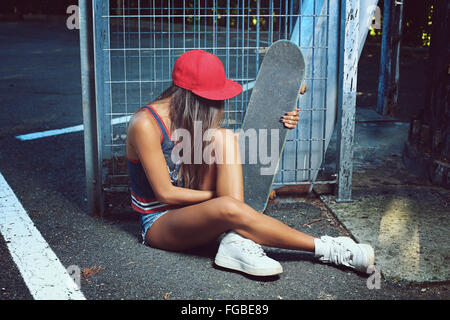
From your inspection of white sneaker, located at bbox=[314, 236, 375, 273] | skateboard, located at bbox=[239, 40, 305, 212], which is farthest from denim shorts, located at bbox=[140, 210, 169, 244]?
white sneaker, located at bbox=[314, 236, 375, 273]

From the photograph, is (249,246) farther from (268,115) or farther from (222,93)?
(268,115)

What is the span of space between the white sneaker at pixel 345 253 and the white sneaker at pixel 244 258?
0.28 m

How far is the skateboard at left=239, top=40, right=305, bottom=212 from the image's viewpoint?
315 cm

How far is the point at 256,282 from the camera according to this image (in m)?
2.57

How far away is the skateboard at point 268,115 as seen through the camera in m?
3.15

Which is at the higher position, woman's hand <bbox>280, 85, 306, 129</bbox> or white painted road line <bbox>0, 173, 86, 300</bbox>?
woman's hand <bbox>280, 85, 306, 129</bbox>

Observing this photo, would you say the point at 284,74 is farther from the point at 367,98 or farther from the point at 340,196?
the point at 367,98

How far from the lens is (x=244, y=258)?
2.56 m

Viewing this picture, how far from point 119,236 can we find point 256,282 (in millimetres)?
966

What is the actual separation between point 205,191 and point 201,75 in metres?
0.63

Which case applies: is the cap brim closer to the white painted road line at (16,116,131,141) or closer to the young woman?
the young woman

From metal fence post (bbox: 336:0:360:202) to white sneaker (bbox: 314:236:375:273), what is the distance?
874 millimetres
